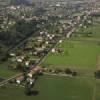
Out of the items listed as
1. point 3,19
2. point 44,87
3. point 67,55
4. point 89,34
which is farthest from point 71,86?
point 3,19

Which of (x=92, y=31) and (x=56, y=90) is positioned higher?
(x=92, y=31)

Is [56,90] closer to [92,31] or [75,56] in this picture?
[75,56]

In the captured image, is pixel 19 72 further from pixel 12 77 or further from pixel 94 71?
pixel 94 71

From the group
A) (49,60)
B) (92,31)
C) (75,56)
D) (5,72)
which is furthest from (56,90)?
(92,31)

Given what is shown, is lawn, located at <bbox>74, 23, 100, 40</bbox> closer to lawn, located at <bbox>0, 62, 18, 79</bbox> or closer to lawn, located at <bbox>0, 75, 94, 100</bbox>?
lawn, located at <bbox>0, 62, 18, 79</bbox>

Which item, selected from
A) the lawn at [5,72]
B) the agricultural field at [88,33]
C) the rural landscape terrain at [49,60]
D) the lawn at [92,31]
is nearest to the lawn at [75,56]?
the rural landscape terrain at [49,60]

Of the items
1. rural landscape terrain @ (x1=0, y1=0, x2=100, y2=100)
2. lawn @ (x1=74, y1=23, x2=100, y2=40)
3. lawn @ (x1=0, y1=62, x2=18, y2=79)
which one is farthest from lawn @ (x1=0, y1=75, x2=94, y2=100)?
lawn @ (x1=74, y1=23, x2=100, y2=40)

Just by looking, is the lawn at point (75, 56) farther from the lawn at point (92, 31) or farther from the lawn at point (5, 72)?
the lawn at point (5, 72)
